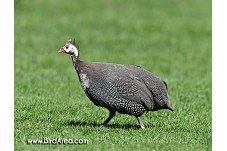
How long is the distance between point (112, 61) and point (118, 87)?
26.5 feet

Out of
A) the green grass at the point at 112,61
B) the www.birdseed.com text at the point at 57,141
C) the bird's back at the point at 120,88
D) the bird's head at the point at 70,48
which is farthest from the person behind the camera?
the bird's head at the point at 70,48

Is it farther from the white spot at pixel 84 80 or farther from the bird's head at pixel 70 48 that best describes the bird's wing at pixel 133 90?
the bird's head at pixel 70 48

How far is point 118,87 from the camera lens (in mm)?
8875

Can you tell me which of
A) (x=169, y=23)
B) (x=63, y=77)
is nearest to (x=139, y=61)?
(x=63, y=77)

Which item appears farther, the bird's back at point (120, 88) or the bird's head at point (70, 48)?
the bird's head at point (70, 48)

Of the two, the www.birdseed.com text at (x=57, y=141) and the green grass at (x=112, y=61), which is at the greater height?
the green grass at (x=112, y=61)

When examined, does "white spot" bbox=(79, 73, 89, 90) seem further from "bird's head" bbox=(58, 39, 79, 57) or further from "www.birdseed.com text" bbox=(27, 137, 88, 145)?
"www.birdseed.com text" bbox=(27, 137, 88, 145)

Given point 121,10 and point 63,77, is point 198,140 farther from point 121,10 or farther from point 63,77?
point 121,10

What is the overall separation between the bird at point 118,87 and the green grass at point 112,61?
361 millimetres

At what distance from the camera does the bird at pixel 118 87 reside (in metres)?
8.84

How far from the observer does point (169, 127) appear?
940 cm

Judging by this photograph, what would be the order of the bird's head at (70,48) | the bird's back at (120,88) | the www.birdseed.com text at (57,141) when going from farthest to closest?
the bird's head at (70,48) < the bird's back at (120,88) < the www.birdseed.com text at (57,141)

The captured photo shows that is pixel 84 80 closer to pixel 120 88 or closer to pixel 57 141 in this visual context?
pixel 120 88

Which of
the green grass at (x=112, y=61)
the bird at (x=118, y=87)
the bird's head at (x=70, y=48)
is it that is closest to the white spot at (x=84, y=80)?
the bird at (x=118, y=87)
